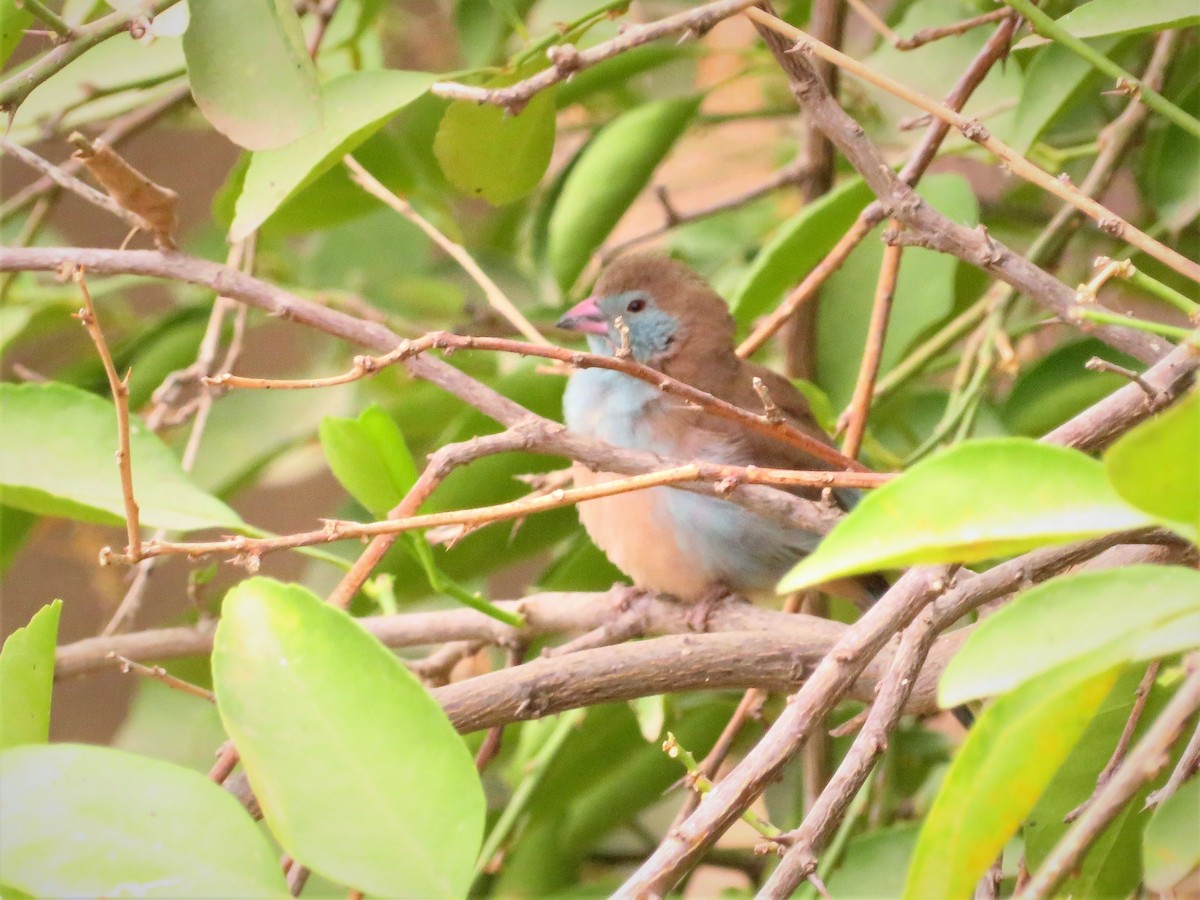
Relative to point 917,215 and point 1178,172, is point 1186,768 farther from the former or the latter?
point 1178,172

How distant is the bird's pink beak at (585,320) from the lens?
5.98 feet

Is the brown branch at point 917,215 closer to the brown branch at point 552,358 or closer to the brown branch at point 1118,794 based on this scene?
the brown branch at point 552,358

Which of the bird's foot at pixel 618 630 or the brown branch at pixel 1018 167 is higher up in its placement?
the brown branch at pixel 1018 167

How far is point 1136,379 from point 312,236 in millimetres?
1765

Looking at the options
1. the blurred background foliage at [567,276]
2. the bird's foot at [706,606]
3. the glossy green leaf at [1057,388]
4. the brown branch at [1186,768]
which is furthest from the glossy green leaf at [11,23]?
the glossy green leaf at [1057,388]

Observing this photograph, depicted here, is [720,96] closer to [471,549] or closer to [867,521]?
[471,549]

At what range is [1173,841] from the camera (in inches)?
26.1

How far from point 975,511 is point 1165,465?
8 cm

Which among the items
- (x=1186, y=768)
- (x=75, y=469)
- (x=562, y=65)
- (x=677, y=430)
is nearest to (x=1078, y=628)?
(x=1186, y=768)

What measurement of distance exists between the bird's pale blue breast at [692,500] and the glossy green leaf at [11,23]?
785mm

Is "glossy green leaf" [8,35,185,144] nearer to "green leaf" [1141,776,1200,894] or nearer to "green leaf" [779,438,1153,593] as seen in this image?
"green leaf" [779,438,1153,593]

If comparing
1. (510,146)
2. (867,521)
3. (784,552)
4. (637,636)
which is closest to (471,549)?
(637,636)

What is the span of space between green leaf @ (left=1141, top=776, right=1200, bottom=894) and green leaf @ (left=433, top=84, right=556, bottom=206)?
88 cm

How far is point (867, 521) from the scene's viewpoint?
1.86 ft
